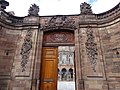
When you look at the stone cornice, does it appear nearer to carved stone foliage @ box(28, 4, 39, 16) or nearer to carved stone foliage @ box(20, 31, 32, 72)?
carved stone foliage @ box(28, 4, 39, 16)

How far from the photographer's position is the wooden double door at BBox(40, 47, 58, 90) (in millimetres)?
6418

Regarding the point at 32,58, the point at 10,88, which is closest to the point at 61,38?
the point at 32,58

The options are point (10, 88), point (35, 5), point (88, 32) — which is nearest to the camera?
point (10, 88)

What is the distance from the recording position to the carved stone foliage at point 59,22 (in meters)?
7.51

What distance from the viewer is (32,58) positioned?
6668mm

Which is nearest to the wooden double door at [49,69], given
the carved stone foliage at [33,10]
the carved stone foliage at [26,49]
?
the carved stone foliage at [26,49]

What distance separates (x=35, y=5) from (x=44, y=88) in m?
5.16

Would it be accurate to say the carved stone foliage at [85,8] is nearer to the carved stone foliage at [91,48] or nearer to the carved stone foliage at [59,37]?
the carved stone foliage at [91,48]

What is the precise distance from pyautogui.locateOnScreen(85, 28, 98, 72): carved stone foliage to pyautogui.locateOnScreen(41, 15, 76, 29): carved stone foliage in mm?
999

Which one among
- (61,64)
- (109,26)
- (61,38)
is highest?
(109,26)

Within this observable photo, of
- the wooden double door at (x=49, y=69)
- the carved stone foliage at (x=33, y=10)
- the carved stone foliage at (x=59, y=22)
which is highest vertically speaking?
the carved stone foliage at (x=33, y=10)

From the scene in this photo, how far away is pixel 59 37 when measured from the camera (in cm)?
755

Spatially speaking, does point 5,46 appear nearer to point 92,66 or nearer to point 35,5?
point 35,5

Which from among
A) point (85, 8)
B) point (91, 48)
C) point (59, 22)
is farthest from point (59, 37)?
point (85, 8)
